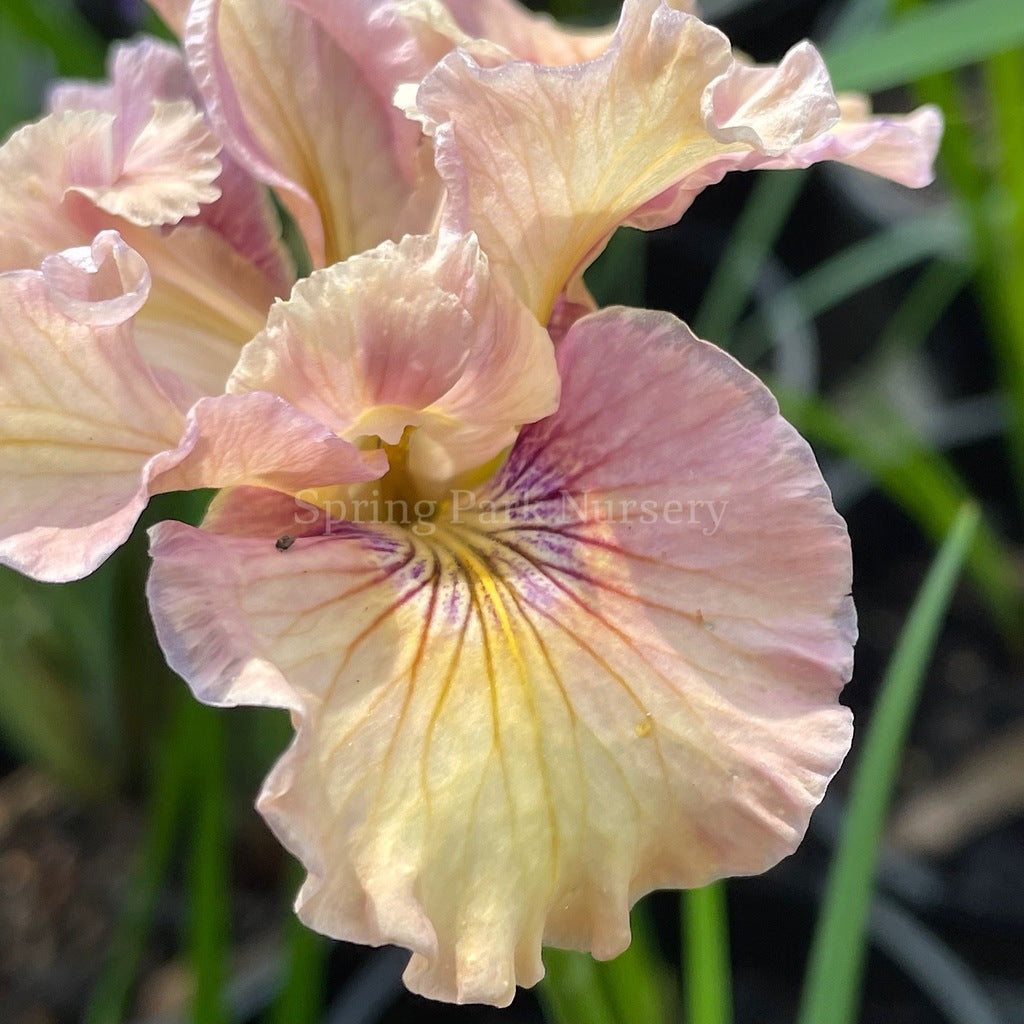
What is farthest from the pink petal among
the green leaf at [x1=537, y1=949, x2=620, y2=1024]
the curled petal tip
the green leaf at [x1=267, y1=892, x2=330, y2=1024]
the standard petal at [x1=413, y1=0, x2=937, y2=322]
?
the green leaf at [x1=267, y1=892, x2=330, y2=1024]

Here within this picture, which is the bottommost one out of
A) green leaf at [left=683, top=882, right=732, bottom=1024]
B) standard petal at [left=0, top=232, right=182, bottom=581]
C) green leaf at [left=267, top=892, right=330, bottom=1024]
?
green leaf at [left=267, top=892, right=330, bottom=1024]

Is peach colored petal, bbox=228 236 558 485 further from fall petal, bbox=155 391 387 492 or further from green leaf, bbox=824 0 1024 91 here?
green leaf, bbox=824 0 1024 91

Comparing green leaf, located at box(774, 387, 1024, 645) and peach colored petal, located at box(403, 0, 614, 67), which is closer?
peach colored petal, located at box(403, 0, 614, 67)

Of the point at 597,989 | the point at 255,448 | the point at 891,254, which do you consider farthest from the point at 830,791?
the point at 255,448

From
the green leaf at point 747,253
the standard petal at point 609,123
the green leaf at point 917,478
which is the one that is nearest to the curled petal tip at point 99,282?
the standard petal at point 609,123

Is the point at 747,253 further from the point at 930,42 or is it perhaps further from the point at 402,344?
the point at 402,344

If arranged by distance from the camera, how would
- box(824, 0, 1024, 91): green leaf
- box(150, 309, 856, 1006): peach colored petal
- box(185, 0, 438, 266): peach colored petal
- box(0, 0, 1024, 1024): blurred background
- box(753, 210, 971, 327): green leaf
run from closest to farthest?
box(150, 309, 856, 1006): peach colored petal → box(185, 0, 438, 266): peach colored petal → box(824, 0, 1024, 91): green leaf → box(0, 0, 1024, 1024): blurred background → box(753, 210, 971, 327): green leaf

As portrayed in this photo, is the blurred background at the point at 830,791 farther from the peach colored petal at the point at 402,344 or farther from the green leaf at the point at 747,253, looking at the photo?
the peach colored petal at the point at 402,344
